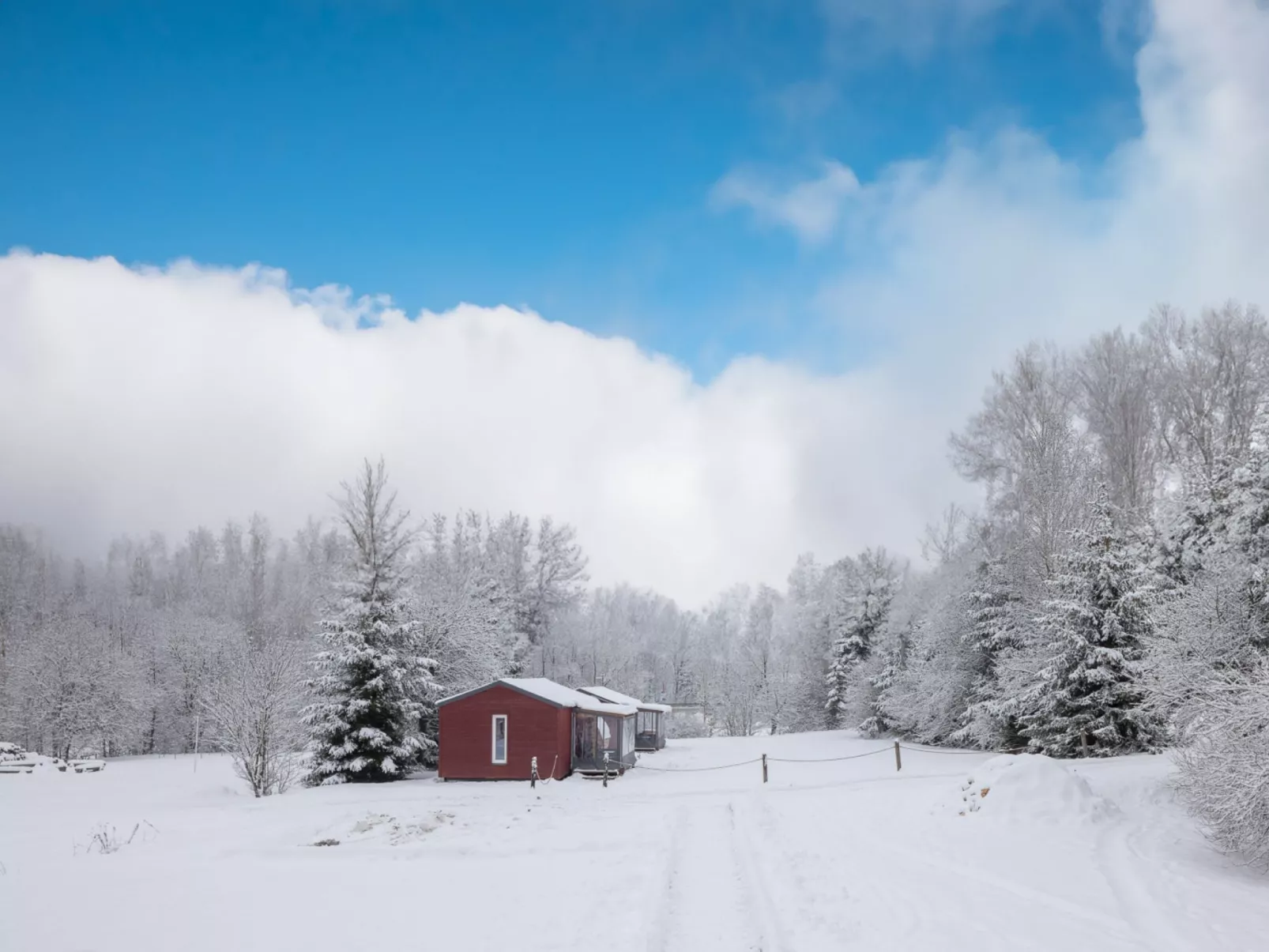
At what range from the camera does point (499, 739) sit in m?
24.0

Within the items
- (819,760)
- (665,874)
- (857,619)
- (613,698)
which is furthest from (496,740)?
(857,619)

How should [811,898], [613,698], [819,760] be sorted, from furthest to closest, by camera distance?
1. [613,698]
2. [819,760]
3. [811,898]

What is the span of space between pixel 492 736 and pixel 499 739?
237 mm

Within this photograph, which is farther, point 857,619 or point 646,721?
point 857,619

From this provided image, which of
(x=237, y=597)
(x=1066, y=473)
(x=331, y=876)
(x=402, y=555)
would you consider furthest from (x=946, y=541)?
(x=237, y=597)

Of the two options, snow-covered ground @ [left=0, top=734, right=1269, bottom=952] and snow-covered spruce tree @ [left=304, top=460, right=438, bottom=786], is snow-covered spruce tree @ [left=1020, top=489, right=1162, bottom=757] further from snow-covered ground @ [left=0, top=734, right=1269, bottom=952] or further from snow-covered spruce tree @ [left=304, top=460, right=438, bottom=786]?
snow-covered spruce tree @ [left=304, top=460, right=438, bottom=786]

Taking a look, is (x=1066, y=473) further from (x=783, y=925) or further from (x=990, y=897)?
(x=783, y=925)

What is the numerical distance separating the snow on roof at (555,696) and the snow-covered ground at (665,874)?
18.5ft

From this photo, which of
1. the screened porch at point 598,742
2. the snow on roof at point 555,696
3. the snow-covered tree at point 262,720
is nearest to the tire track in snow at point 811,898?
the snow on roof at point 555,696

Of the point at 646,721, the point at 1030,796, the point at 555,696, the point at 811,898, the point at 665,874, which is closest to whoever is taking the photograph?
the point at 811,898

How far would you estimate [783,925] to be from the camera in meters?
7.93

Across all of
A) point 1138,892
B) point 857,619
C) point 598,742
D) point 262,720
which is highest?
point 857,619

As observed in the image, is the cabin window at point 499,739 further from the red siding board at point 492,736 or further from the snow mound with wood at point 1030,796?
the snow mound with wood at point 1030,796

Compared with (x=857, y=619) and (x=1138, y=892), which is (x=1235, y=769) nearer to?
(x=1138, y=892)
